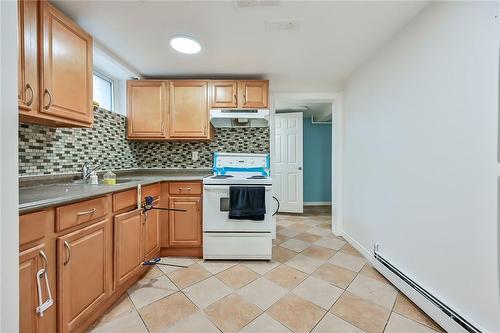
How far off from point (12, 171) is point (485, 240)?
6.02 ft

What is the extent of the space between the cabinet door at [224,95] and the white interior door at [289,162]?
1.68 meters

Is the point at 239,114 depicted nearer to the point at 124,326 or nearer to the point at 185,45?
the point at 185,45

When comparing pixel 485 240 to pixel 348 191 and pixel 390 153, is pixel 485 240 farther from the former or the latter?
pixel 348 191

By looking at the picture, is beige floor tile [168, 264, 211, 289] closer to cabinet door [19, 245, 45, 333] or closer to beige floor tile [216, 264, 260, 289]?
beige floor tile [216, 264, 260, 289]

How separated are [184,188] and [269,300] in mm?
1299

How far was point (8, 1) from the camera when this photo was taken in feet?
1.44

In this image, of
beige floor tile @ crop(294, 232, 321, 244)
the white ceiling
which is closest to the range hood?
the white ceiling

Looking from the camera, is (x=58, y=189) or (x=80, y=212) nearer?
(x=80, y=212)

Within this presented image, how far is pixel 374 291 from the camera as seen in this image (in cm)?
159

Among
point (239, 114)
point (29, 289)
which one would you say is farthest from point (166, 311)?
point (239, 114)

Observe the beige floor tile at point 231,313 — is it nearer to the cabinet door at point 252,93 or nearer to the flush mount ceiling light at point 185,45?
the cabinet door at point 252,93

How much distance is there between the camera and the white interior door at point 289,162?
12.9ft

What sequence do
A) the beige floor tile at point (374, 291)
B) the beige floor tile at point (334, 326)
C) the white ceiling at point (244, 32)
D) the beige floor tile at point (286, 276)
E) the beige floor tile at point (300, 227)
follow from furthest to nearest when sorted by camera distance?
the beige floor tile at point (300, 227) → the beige floor tile at point (286, 276) → the beige floor tile at point (374, 291) → the white ceiling at point (244, 32) → the beige floor tile at point (334, 326)

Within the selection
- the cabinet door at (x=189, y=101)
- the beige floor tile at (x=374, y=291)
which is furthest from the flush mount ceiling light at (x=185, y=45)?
the beige floor tile at (x=374, y=291)
